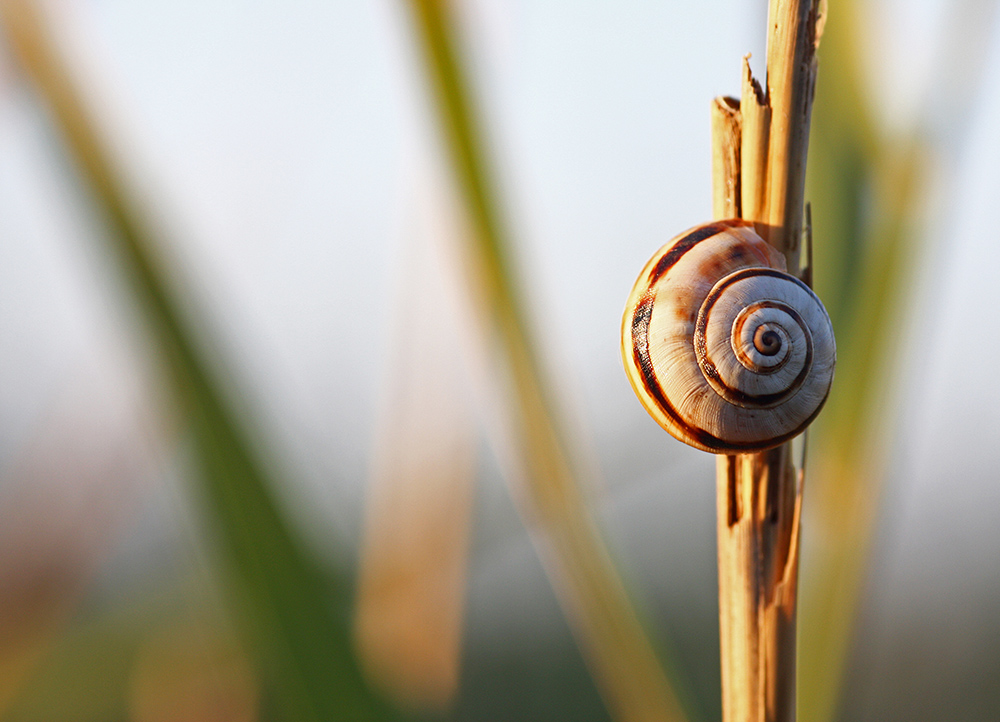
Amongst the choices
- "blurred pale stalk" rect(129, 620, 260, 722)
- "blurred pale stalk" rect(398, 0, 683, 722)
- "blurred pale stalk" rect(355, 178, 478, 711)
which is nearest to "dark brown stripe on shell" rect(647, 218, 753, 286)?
"blurred pale stalk" rect(398, 0, 683, 722)

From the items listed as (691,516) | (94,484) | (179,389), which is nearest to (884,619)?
(691,516)

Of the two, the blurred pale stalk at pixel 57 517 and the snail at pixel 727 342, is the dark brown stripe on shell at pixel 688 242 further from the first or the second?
the blurred pale stalk at pixel 57 517

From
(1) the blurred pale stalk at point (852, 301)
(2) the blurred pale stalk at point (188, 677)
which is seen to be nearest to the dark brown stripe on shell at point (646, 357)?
(1) the blurred pale stalk at point (852, 301)

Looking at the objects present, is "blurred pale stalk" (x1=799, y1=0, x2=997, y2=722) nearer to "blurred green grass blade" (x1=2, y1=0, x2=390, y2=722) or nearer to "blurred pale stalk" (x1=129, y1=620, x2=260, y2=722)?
"blurred green grass blade" (x1=2, y1=0, x2=390, y2=722)

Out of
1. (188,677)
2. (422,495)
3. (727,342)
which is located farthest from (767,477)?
(188,677)

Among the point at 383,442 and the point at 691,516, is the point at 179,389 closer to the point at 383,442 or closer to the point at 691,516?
A: the point at 383,442
